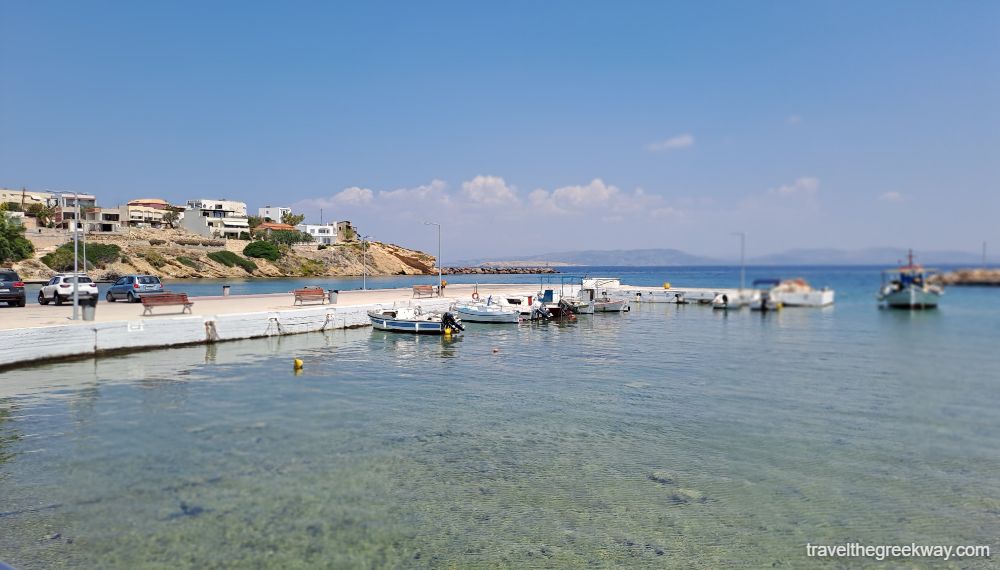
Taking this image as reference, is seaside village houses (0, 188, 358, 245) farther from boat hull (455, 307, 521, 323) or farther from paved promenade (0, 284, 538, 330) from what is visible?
boat hull (455, 307, 521, 323)

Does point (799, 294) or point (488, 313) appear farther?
point (488, 313)

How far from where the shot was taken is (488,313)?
4675cm

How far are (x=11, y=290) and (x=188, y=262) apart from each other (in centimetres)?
10294

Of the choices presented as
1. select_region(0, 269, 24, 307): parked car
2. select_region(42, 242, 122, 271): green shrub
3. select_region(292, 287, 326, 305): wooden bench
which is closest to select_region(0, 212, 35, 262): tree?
select_region(42, 242, 122, 271): green shrub

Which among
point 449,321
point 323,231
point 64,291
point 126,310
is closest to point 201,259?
point 323,231

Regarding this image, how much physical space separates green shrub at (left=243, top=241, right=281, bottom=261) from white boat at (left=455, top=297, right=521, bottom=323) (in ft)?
366

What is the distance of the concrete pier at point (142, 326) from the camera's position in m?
23.9

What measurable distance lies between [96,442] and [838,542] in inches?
653

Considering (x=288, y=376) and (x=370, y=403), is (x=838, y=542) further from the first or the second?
(x=288, y=376)

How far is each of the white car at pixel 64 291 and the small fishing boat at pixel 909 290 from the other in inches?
1529

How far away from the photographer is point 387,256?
179 meters

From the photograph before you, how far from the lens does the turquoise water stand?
31.2 ft

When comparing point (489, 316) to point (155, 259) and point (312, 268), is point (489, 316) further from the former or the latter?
point (312, 268)

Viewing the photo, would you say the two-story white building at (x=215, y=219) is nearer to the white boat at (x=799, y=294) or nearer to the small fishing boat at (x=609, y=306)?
the small fishing boat at (x=609, y=306)
